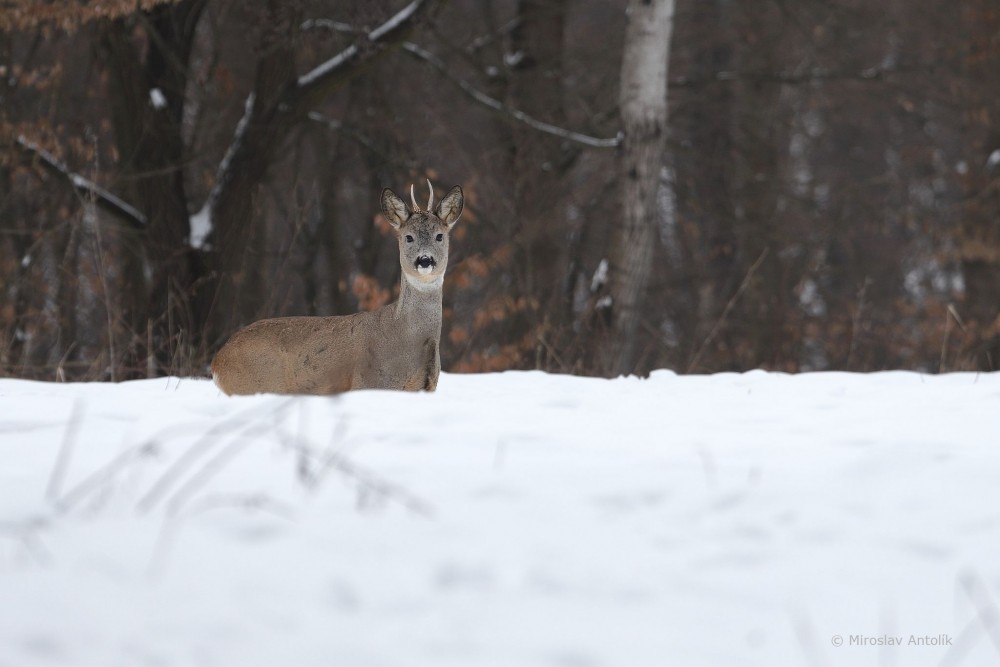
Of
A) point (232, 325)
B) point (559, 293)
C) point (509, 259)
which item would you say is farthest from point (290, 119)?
point (559, 293)

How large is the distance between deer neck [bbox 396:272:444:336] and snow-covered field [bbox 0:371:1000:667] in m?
2.05

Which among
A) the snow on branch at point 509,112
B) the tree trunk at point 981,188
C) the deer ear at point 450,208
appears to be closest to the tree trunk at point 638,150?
the snow on branch at point 509,112

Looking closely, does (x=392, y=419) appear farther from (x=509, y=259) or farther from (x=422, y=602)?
(x=509, y=259)

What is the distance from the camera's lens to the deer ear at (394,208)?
6586 mm

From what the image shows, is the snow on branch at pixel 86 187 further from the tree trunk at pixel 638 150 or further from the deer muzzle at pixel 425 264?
the deer muzzle at pixel 425 264

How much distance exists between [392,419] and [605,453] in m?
0.79

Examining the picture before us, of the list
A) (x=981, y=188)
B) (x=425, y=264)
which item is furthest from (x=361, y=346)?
(x=981, y=188)

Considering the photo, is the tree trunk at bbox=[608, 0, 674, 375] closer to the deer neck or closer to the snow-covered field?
the deer neck

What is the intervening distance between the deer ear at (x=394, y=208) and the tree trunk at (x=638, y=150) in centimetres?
346

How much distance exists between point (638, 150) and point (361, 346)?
13.9ft

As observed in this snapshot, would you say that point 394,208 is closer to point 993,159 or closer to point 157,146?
point 157,146

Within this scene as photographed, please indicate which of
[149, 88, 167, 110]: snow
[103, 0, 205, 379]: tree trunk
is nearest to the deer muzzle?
[103, 0, 205, 379]: tree trunk

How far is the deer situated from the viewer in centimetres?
638

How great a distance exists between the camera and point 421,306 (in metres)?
6.50
